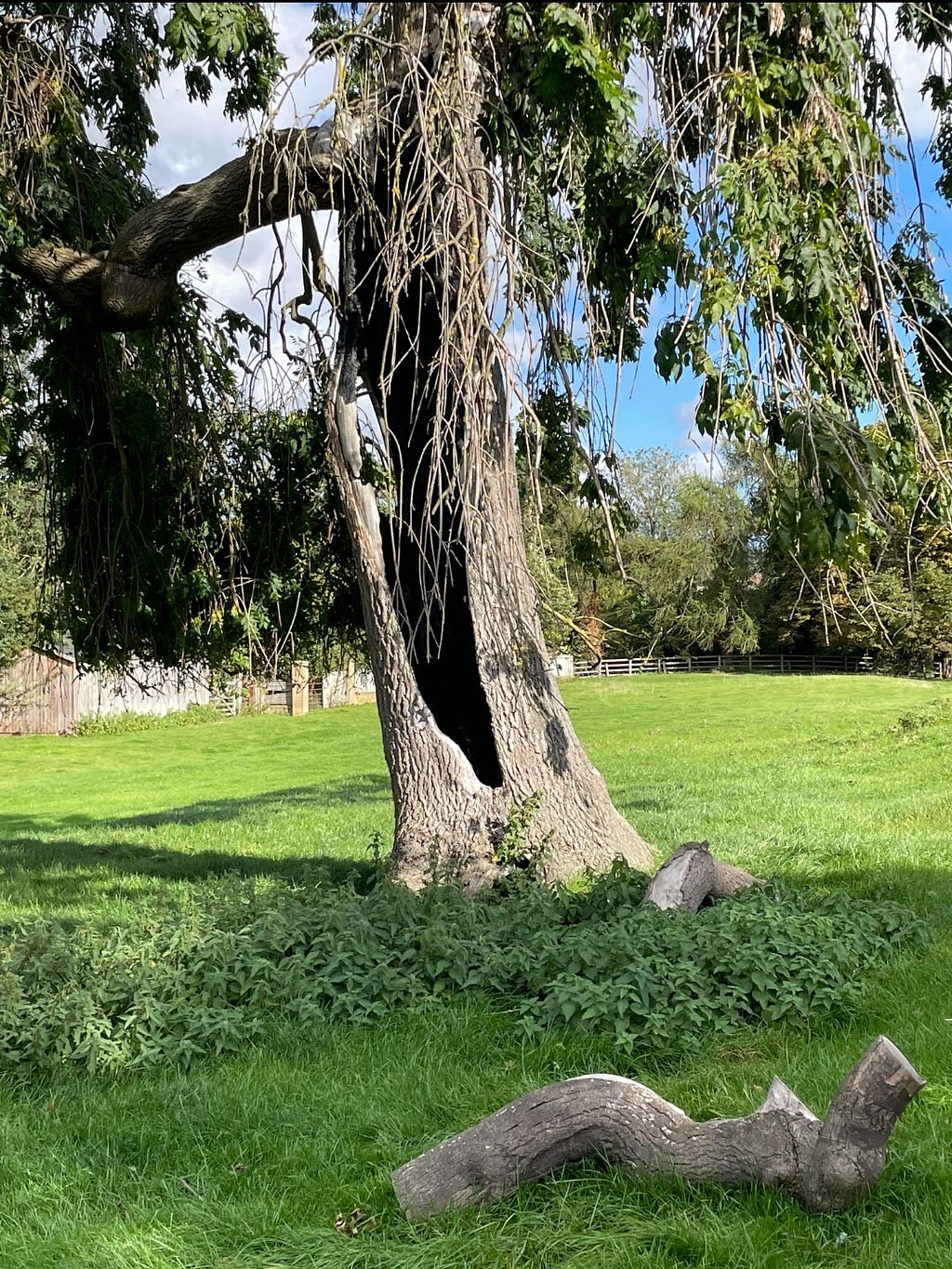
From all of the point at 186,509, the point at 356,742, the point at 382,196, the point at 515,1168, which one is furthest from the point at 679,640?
the point at 356,742

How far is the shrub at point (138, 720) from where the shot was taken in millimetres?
26891

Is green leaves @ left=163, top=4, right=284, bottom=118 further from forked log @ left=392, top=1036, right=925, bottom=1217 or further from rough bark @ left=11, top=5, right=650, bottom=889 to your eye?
forked log @ left=392, top=1036, right=925, bottom=1217

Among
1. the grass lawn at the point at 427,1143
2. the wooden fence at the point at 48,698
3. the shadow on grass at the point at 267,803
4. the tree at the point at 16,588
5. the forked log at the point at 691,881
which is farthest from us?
the wooden fence at the point at 48,698

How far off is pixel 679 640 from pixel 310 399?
346 centimetres

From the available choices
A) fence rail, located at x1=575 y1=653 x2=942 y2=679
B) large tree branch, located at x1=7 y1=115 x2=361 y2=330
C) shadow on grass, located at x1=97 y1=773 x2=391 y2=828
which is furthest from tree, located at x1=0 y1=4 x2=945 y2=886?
fence rail, located at x1=575 y1=653 x2=942 y2=679

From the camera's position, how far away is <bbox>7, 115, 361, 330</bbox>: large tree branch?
6223 mm

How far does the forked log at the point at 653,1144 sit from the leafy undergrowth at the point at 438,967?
0.91m

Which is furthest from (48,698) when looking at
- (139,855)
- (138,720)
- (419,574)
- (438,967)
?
(438,967)

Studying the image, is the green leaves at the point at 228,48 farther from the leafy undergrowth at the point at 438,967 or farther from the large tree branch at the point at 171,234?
the leafy undergrowth at the point at 438,967

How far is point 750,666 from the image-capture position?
43375 mm

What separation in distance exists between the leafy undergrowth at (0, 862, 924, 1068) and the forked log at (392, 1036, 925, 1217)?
3.00 ft

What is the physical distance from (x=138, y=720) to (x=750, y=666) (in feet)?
82.2

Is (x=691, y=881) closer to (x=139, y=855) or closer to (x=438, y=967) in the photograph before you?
(x=438, y=967)

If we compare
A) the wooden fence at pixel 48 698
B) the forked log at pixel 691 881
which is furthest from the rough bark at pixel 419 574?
the wooden fence at pixel 48 698
